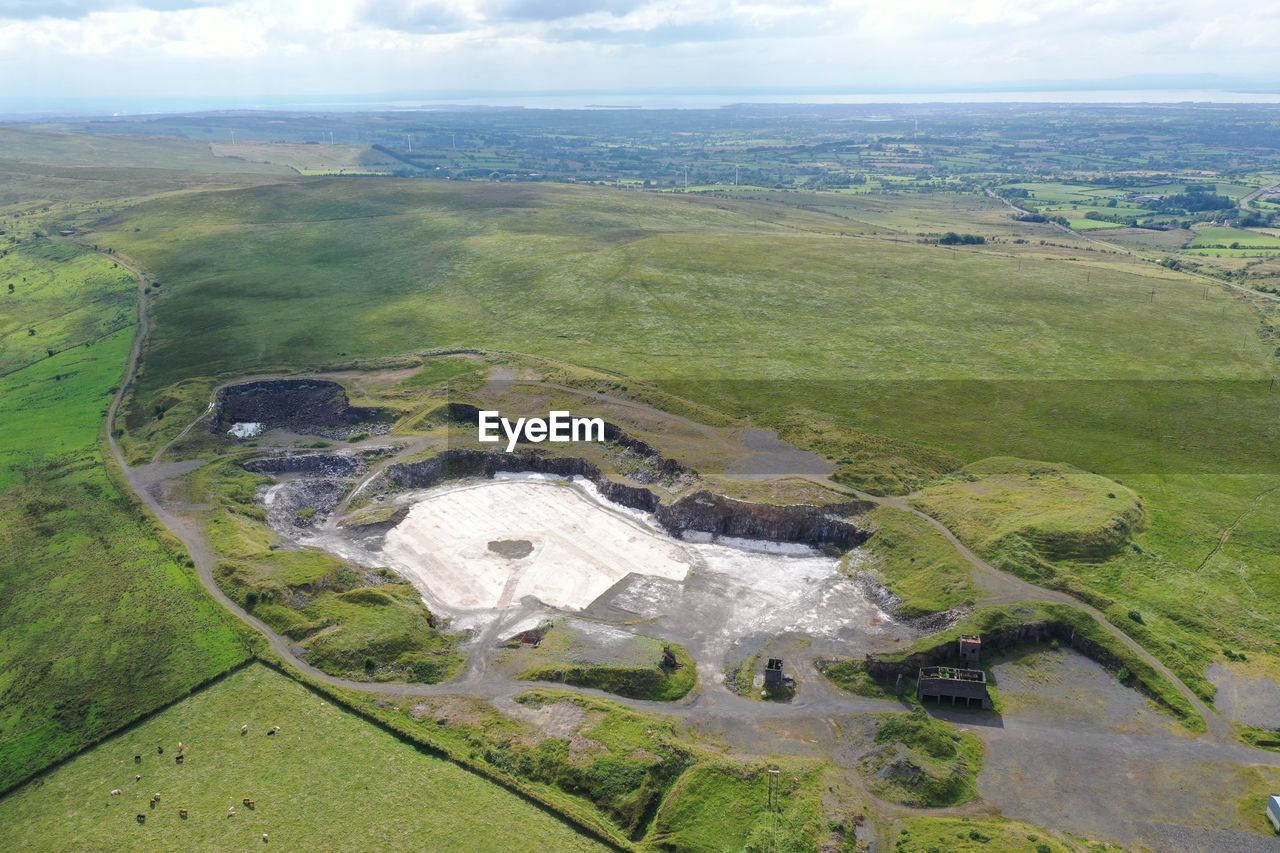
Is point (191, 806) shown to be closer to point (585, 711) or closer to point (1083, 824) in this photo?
point (585, 711)

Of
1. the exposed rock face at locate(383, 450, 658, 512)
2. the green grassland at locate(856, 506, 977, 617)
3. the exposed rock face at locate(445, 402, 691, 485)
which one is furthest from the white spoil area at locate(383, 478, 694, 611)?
the green grassland at locate(856, 506, 977, 617)

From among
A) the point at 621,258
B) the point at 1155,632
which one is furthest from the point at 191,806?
the point at 621,258

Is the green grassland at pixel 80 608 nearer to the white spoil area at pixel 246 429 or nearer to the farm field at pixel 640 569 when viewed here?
the farm field at pixel 640 569

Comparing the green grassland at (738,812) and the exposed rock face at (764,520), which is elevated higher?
the exposed rock face at (764,520)

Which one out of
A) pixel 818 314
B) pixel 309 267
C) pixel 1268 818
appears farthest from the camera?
pixel 309 267

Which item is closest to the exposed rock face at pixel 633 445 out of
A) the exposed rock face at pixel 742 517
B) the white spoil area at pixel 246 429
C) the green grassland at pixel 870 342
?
the exposed rock face at pixel 742 517
